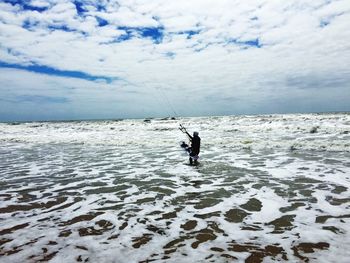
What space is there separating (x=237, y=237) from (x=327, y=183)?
4813 mm

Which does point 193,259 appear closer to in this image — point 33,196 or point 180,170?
point 33,196

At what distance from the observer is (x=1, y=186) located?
912 centimetres

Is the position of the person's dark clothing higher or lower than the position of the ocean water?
higher

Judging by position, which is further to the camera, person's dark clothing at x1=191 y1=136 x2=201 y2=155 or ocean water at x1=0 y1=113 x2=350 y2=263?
person's dark clothing at x1=191 y1=136 x2=201 y2=155

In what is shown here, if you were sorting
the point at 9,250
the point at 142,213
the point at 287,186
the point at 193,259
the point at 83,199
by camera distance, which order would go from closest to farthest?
1. the point at 193,259
2. the point at 9,250
3. the point at 142,213
4. the point at 83,199
5. the point at 287,186

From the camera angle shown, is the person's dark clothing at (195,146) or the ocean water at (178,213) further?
the person's dark clothing at (195,146)

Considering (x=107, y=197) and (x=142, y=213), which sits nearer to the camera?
(x=142, y=213)

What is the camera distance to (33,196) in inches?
315

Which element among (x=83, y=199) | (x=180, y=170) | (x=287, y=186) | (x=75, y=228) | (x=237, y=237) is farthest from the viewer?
(x=180, y=170)

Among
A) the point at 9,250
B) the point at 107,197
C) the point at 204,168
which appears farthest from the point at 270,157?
the point at 9,250

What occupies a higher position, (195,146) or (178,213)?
(195,146)

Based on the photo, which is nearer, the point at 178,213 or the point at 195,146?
the point at 178,213

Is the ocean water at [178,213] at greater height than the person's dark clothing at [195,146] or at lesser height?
lesser

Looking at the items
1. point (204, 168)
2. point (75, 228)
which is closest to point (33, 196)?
point (75, 228)
